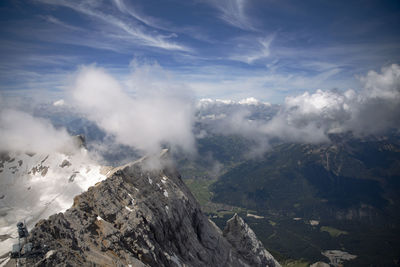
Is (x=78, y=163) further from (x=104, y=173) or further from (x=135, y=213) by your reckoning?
(x=135, y=213)

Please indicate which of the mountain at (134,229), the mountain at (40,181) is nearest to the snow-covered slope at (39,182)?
the mountain at (40,181)

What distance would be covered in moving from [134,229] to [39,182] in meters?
74.4

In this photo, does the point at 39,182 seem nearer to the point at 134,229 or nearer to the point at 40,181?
the point at 40,181

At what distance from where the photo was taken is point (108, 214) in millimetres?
47656

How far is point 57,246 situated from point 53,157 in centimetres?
8466

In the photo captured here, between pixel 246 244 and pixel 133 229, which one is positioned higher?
pixel 133 229

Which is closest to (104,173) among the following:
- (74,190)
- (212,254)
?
(74,190)

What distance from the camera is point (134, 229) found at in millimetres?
45906

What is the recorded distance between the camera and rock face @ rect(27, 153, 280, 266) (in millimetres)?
37812

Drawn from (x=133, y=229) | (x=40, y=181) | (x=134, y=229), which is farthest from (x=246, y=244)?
(x=40, y=181)

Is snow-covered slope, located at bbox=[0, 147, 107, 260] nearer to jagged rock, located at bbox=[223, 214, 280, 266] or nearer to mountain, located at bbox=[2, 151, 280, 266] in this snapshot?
mountain, located at bbox=[2, 151, 280, 266]

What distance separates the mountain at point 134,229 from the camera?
37781 millimetres

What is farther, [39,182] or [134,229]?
[39,182]

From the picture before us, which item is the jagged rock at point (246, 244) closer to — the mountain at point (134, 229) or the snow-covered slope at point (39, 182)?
the mountain at point (134, 229)
